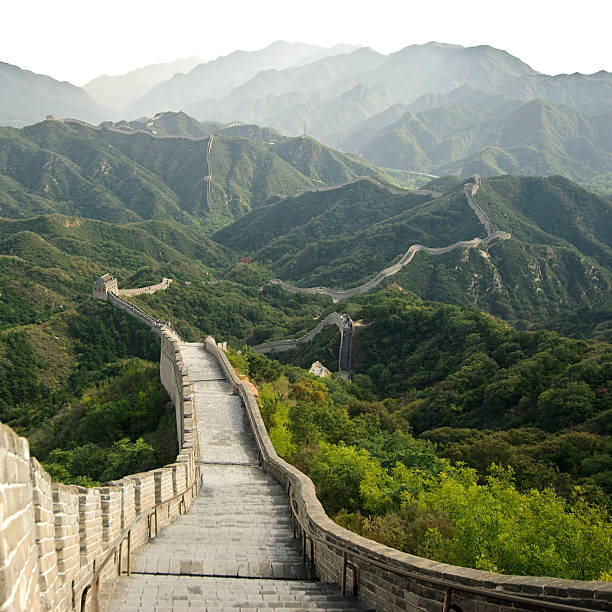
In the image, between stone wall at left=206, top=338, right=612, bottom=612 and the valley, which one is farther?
the valley

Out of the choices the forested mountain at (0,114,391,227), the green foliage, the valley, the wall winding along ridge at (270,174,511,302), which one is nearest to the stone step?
the valley

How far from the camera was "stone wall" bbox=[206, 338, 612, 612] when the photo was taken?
5465 millimetres

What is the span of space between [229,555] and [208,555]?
0.35m

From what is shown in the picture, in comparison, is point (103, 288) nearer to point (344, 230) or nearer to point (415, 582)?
point (415, 582)

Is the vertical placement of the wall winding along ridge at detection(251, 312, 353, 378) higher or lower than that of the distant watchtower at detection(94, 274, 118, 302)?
lower

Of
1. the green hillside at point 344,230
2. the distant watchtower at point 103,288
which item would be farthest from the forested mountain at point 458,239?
the distant watchtower at point 103,288

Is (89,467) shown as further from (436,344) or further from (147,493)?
(436,344)

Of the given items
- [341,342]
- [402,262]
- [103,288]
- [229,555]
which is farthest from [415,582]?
[402,262]

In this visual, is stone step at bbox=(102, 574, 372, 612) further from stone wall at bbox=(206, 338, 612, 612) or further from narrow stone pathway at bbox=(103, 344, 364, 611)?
stone wall at bbox=(206, 338, 612, 612)

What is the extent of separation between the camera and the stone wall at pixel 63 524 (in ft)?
11.8

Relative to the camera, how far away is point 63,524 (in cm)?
602

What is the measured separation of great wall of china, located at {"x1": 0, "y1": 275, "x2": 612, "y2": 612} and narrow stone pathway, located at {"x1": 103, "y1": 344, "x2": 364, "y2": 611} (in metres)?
0.03

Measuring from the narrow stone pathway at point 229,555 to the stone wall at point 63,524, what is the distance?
1.60ft

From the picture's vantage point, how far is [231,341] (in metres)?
69.5
